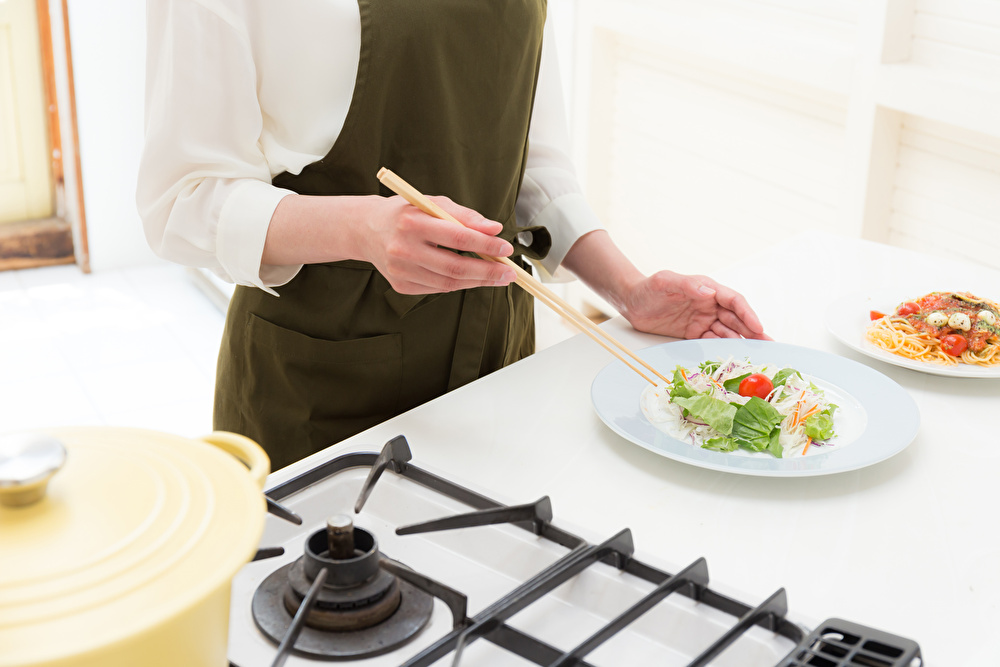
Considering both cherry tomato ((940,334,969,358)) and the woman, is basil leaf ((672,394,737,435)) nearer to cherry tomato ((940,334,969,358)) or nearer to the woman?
the woman

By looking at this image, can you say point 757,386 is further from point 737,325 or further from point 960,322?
point 960,322

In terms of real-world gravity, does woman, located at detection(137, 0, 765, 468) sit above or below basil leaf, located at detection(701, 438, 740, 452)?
above

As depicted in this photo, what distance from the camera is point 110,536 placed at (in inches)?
17.3

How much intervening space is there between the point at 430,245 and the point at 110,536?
52 cm

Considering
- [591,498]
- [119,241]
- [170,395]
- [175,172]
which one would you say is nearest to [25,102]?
[119,241]

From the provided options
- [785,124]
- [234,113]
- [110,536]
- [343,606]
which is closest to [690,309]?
[234,113]

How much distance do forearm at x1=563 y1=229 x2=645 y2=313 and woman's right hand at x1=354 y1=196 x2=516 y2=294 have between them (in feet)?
1.39

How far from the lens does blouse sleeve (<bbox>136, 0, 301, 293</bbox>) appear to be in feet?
3.27

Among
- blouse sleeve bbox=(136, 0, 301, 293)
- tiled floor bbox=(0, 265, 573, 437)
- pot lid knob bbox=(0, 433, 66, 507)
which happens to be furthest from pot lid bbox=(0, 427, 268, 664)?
tiled floor bbox=(0, 265, 573, 437)

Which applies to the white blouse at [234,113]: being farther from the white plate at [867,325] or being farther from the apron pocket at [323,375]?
the white plate at [867,325]

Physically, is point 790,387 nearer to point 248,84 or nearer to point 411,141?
point 411,141

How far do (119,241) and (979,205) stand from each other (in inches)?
129

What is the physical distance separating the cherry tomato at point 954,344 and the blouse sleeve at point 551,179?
49 centimetres

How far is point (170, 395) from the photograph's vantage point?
3162 millimetres
